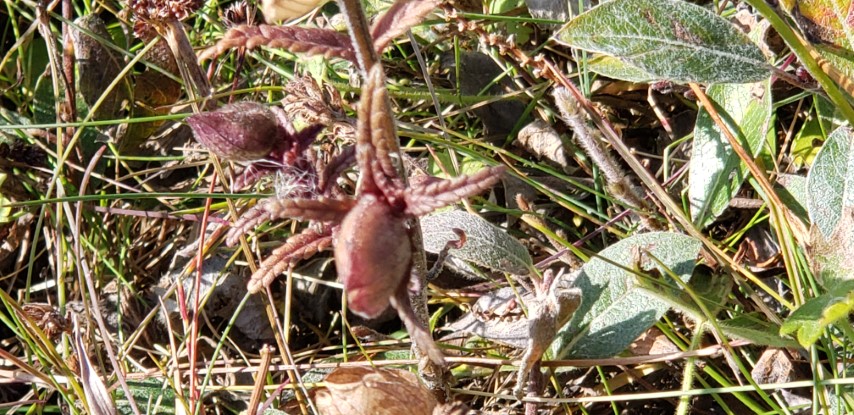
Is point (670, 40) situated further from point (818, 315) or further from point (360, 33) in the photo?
point (360, 33)

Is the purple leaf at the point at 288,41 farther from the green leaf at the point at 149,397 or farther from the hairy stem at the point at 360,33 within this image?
the green leaf at the point at 149,397

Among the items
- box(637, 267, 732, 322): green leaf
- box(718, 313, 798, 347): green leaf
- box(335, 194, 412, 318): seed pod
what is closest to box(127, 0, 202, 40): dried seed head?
box(335, 194, 412, 318): seed pod

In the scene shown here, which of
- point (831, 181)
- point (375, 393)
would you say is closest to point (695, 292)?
point (831, 181)

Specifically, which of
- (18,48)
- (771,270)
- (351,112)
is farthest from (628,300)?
(18,48)

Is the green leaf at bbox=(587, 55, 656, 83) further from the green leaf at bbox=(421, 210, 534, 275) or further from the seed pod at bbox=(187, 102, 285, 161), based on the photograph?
the seed pod at bbox=(187, 102, 285, 161)

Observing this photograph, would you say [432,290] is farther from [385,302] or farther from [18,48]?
[18,48]
